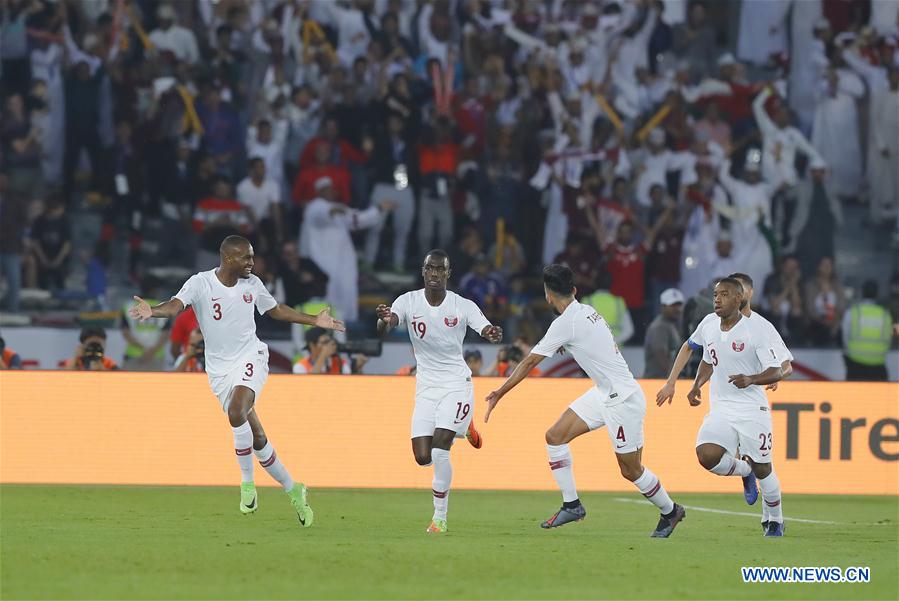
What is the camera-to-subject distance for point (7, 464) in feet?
56.9

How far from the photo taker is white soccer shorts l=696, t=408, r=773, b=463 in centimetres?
1284

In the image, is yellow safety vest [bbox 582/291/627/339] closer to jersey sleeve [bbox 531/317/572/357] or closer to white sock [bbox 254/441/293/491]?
white sock [bbox 254/441/293/491]

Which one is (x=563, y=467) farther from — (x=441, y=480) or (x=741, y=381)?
(x=741, y=381)

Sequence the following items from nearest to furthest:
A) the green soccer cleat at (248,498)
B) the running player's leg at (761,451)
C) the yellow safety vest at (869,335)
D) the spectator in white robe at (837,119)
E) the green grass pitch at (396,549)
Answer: the green grass pitch at (396,549), the running player's leg at (761,451), the green soccer cleat at (248,498), the yellow safety vest at (869,335), the spectator in white robe at (837,119)

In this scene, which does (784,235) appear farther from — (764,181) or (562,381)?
(562,381)

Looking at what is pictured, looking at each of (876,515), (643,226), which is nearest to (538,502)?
(876,515)

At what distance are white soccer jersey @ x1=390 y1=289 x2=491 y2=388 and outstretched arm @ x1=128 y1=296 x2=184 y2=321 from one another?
5.71ft

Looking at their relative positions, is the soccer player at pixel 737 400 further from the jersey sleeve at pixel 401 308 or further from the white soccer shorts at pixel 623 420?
the jersey sleeve at pixel 401 308

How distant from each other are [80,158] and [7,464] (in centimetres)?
662

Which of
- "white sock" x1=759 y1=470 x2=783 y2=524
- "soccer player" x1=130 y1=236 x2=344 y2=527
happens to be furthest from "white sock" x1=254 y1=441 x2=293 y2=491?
"white sock" x1=759 y1=470 x2=783 y2=524

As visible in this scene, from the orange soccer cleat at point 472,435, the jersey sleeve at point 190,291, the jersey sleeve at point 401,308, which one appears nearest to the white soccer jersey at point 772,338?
the orange soccer cleat at point 472,435

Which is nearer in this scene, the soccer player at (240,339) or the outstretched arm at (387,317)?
the outstretched arm at (387,317)

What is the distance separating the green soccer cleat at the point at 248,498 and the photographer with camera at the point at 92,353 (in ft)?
15.5

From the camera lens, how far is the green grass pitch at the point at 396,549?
31.4 feet
